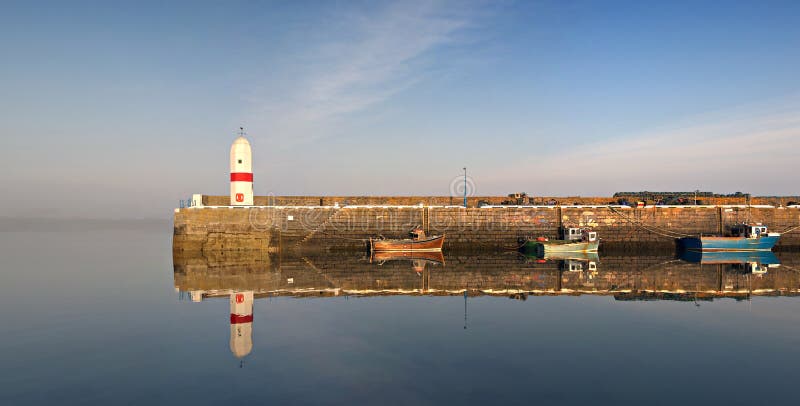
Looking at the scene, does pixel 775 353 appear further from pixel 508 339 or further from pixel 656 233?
pixel 656 233

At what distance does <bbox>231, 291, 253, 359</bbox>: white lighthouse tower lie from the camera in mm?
13148

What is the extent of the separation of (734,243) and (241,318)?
41330 mm

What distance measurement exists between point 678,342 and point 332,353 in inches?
372

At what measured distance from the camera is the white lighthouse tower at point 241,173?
39.2 metres

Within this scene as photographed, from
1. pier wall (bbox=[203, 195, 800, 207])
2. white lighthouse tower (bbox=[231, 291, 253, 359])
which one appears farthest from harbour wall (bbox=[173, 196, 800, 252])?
white lighthouse tower (bbox=[231, 291, 253, 359])

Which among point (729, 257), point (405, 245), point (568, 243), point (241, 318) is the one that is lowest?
point (729, 257)

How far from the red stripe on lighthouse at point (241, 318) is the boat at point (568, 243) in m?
27.7

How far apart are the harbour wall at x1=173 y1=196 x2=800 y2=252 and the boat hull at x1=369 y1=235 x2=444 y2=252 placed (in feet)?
10.5

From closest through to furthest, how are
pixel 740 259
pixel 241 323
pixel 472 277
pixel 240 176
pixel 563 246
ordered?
pixel 241 323, pixel 472 277, pixel 740 259, pixel 563 246, pixel 240 176

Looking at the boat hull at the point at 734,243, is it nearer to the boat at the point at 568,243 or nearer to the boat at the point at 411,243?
the boat at the point at 568,243

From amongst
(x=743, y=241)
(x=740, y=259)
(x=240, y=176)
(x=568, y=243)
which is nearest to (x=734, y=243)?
(x=743, y=241)

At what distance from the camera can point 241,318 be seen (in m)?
16.7

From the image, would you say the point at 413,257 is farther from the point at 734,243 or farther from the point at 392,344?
the point at 734,243

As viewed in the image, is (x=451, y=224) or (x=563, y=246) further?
(x=451, y=224)
